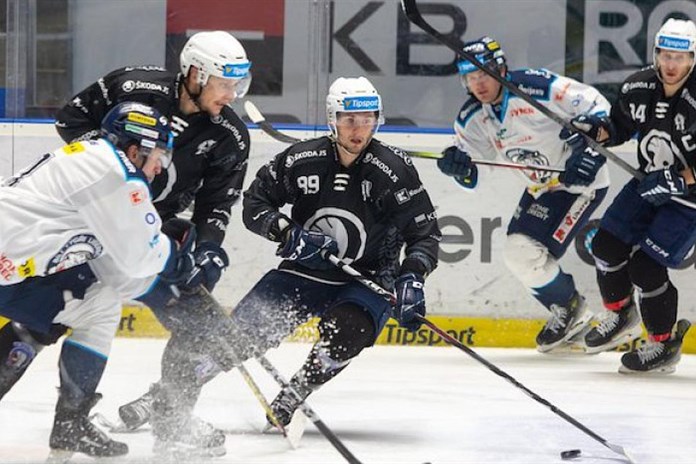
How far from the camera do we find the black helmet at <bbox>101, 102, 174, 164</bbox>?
11.1ft

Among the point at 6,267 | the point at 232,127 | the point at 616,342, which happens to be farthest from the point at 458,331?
the point at 6,267

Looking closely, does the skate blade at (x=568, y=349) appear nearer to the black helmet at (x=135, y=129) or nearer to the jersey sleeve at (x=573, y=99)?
the jersey sleeve at (x=573, y=99)

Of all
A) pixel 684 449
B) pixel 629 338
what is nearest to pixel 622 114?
pixel 629 338

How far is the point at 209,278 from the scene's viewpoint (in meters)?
3.75

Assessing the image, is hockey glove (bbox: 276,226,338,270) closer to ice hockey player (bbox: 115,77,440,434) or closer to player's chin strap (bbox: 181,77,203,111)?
ice hockey player (bbox: 115,77,440,434)

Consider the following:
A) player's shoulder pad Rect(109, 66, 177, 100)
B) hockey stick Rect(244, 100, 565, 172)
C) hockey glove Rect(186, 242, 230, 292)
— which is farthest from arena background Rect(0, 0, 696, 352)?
hockey glove Rect(186, 242, 230, 292)

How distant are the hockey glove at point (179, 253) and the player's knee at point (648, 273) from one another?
2.18 metres

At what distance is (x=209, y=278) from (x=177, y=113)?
827mm

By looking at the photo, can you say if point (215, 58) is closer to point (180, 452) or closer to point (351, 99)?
point (351, 99)

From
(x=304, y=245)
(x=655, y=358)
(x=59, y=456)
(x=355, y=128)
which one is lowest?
(x=655, y=358)

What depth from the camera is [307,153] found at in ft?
14.3

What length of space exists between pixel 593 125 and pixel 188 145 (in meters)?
1.79

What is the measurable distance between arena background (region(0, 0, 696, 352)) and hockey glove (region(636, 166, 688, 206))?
100cm

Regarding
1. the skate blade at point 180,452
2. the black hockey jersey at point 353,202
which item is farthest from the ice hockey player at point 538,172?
the skate blade at point 180,452
